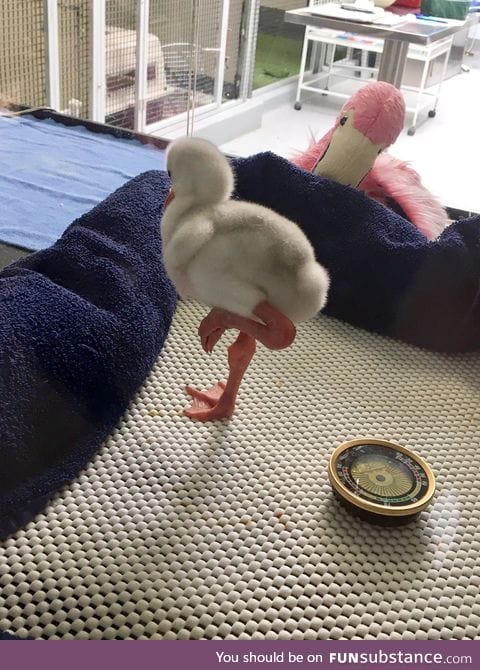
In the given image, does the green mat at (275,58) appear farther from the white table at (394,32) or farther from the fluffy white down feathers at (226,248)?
the fluffy white down feathers at (226,248)

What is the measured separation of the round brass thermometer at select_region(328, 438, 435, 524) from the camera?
64cm

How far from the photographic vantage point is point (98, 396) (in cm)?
73

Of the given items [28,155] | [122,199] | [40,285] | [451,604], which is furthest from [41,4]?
[451,604]

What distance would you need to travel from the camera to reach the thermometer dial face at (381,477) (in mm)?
640

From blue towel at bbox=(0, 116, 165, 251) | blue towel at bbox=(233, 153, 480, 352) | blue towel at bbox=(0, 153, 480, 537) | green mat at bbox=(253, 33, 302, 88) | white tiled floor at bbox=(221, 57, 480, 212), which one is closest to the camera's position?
blue towel at bbox=(0, 153, 480, 537)

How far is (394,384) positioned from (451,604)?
330 millimetres

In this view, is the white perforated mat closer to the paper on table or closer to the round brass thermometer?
the round brass thermometer

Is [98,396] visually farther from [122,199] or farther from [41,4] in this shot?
[41,4]

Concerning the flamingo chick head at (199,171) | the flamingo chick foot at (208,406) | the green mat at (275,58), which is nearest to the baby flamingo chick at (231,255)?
the flamingo chick head at (199,171)

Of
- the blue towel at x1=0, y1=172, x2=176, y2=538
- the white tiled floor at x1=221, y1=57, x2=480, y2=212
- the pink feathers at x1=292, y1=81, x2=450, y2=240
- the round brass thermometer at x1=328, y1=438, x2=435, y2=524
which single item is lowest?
the white tiled floor at x1=221, y1=57, x2=480, y2=212

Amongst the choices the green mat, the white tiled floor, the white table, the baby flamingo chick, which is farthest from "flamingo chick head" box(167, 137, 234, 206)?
the green mat

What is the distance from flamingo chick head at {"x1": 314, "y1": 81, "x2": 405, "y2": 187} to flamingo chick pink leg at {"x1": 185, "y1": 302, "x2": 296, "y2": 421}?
1.39 feet

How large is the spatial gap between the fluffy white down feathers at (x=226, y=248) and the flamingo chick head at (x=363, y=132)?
0.45m

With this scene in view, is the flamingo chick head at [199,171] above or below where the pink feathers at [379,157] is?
above
